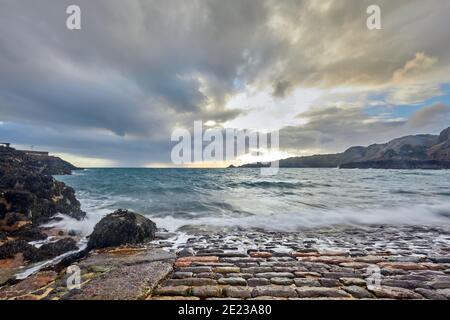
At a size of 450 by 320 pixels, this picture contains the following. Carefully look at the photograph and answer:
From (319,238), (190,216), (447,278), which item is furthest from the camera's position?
(190,216)

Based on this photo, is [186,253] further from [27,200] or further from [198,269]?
[27,200]

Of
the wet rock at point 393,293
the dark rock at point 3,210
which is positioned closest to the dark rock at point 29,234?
the dark rock at point 3,210

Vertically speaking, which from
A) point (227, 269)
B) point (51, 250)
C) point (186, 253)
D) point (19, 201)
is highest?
point (19, 201)

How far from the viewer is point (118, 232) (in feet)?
19.4

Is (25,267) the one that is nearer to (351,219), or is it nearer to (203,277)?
(203,277)

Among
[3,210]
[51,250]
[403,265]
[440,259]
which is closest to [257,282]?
[403,265]

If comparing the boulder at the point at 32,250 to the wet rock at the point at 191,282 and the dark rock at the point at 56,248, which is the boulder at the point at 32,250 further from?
the wet rock at the point at 191,282

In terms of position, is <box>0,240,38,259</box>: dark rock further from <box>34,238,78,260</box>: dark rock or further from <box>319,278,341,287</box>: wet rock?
<box>319,278,341,287</box>: wet rock

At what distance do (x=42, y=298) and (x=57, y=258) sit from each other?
394 cm

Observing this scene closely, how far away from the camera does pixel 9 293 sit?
9.96ft

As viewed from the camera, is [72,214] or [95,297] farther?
[72,214]
